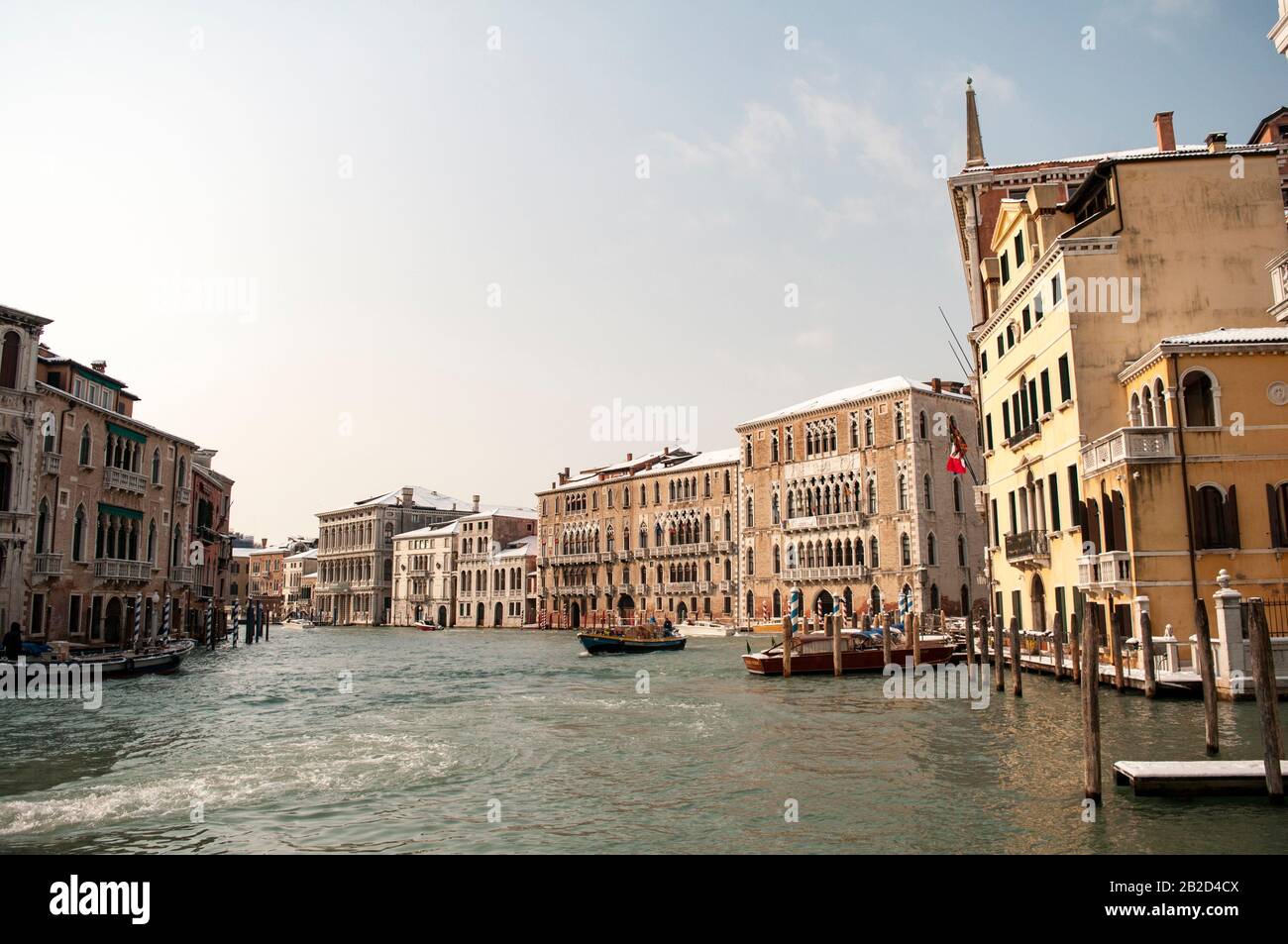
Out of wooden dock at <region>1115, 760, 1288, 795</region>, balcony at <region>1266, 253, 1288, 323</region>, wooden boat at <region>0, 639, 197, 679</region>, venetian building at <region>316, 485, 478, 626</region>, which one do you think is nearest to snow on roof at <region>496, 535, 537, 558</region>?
venetian building at <region>316, 485, 478, 626</region>

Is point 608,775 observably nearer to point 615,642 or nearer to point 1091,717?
point 1091,717

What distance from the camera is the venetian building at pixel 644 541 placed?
56.3 m

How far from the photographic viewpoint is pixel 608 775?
11.2 meters

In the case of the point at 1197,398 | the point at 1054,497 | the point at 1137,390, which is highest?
the point at 1137,390

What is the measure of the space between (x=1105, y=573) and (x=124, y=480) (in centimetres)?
2869

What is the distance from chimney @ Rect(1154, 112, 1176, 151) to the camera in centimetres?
2553

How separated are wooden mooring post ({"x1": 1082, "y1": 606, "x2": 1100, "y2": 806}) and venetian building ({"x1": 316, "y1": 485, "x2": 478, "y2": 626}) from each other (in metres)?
81.2

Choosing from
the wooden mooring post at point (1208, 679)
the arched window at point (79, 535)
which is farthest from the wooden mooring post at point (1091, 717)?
the arched window at point (79, 535)

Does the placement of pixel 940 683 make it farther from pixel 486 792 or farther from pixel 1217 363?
pixel 486 792

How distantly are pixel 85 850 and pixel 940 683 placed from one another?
1764 cm

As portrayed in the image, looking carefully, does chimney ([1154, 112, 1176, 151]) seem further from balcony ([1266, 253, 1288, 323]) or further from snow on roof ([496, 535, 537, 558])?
snow on roof ([496, 535, 537, 558])

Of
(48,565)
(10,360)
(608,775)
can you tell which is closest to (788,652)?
(608,775)

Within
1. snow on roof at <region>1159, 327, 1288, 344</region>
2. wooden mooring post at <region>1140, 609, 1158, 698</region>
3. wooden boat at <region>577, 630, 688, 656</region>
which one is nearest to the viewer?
wooden mooring post at <region>1140, 609, 1158, 698</region>
